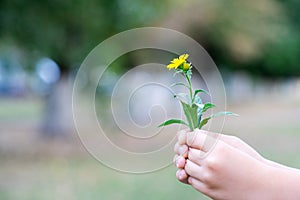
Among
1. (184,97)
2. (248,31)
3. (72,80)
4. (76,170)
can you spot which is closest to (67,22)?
(72,80)

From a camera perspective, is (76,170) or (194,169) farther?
(76,170)

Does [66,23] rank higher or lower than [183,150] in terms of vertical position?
higher

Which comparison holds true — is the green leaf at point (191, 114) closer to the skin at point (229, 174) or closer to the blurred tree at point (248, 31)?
the skin at point (229, 174)

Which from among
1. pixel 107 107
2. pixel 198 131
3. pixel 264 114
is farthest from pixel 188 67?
pixel 264 114

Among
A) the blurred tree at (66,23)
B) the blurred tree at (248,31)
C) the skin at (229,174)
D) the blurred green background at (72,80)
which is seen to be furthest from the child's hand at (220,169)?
the blurred tree at (248,31)

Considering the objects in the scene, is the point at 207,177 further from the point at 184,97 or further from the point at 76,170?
the point at 76,170

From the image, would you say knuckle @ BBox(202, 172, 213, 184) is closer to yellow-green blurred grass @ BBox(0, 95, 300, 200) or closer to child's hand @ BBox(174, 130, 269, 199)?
child's hand @ BBox(174, 130, 269, 199)
